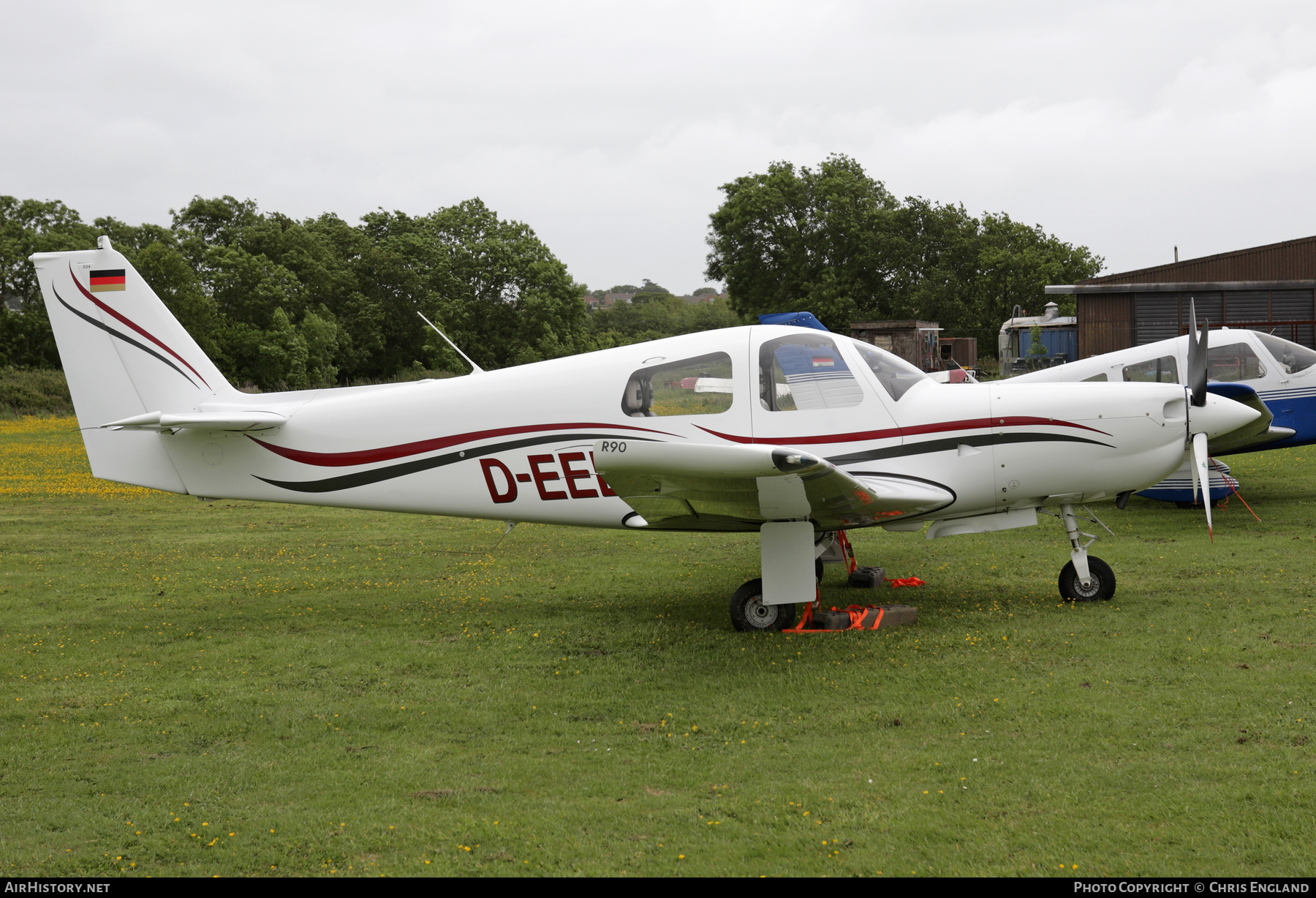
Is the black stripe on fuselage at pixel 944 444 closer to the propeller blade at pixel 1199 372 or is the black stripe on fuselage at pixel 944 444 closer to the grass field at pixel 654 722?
the propeller blade at pixel 1199 372

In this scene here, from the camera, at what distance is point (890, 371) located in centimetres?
755

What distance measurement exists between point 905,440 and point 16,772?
19.6ft

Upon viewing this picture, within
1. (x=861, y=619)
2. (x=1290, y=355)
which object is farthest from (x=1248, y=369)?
(x=861, y=619)

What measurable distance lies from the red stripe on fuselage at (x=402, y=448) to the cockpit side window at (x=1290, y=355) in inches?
376

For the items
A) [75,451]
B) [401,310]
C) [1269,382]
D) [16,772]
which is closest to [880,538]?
[1269,382]

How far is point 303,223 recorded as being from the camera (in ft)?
200

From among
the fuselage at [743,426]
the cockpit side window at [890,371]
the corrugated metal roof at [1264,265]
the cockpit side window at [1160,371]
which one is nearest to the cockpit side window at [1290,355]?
the cockpit side window at [1160,371]

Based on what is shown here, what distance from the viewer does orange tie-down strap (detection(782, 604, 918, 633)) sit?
740cm

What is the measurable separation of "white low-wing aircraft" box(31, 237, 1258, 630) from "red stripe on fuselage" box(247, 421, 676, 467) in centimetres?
1

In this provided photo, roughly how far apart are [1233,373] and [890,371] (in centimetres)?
749

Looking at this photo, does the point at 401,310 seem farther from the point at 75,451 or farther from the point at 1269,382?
the point at 1269,382

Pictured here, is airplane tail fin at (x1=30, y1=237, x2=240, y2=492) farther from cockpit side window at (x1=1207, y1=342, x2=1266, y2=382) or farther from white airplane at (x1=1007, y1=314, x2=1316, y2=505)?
cockpit side window at (x1=1207, y1=342, x2=1266, y2=382)

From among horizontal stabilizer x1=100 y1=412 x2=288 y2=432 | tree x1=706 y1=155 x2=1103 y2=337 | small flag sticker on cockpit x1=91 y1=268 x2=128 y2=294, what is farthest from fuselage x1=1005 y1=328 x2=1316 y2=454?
tree x1=706 y1=155 x2=1103 y2=337

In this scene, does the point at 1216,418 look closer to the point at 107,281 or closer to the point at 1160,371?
the point at 1160,371
